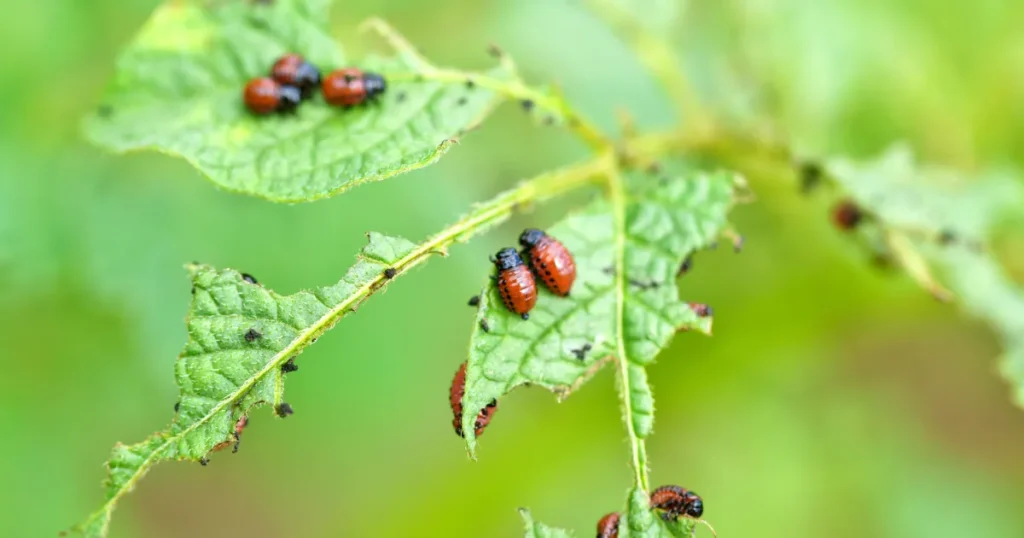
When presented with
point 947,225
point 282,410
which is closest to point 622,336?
point 282,410

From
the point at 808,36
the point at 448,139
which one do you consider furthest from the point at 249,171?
the point at 808,36

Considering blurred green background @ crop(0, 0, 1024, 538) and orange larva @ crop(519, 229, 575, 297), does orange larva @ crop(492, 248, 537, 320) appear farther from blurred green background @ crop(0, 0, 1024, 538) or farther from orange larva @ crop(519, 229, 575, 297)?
blurred green background @ crop(0, 0, 1024, 538)

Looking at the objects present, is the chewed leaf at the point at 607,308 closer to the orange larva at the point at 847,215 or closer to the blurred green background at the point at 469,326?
the orange larva at the point at 847,215

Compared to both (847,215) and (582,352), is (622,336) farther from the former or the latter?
(847,215)

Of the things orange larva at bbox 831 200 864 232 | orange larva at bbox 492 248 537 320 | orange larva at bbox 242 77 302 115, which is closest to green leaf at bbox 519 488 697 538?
orange larva at bbox 492 248 537 320

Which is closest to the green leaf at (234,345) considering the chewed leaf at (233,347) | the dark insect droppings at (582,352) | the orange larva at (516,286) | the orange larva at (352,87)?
the chewed leaf at (233,347)
